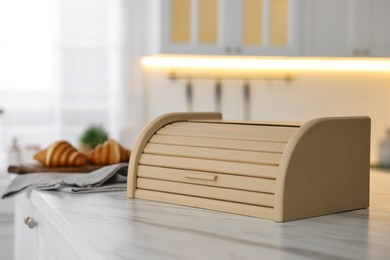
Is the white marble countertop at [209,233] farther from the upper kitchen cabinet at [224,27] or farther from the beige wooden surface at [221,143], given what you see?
the upper kitchen cabinet at [224,27]

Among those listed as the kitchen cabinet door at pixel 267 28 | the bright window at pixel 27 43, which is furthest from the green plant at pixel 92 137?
the kitchen cabinet door at pixel 267 28

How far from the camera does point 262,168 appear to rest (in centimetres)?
110

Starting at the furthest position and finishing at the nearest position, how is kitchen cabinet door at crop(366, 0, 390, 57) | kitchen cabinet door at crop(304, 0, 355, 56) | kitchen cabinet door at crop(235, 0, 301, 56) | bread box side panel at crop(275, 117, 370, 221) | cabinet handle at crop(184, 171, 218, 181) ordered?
kitchen cabinet door at crop(366, 0, 390, 57), kitchen cabinet door at crop(304, 0, 355, 56), kitchen cabinet door at crop(235, 0, 301, 56), cabinet handle at crop(184, 171, 218, 181), bread box side panel at crop(275, 117, 370, 221)

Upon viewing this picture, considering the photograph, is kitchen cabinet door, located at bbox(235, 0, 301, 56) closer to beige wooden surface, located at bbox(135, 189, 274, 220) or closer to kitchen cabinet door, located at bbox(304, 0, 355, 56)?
kitchen cabinet door, located at bbox(304, 0, 355, 56)

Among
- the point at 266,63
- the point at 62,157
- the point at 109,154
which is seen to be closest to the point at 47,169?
the point at 62,157

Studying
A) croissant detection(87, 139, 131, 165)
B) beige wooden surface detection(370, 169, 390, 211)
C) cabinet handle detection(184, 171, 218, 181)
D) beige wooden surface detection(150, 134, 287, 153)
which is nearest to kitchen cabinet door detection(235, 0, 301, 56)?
croissant detection(87, 139, 131, 165)

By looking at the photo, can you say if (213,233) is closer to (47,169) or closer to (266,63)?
(47,169)

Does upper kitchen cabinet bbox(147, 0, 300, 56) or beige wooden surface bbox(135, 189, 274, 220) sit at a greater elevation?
upper kitchen cabinet bbox(147, 0, 300, 56)

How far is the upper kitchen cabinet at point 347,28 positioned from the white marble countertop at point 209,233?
2327 millimetres

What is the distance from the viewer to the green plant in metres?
3.11

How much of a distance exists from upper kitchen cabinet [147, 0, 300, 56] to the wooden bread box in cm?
198

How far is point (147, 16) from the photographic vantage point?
11.3ft

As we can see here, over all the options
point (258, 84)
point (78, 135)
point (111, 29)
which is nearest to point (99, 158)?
point (78, 135)

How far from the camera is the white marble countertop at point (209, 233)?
2.70 ft
